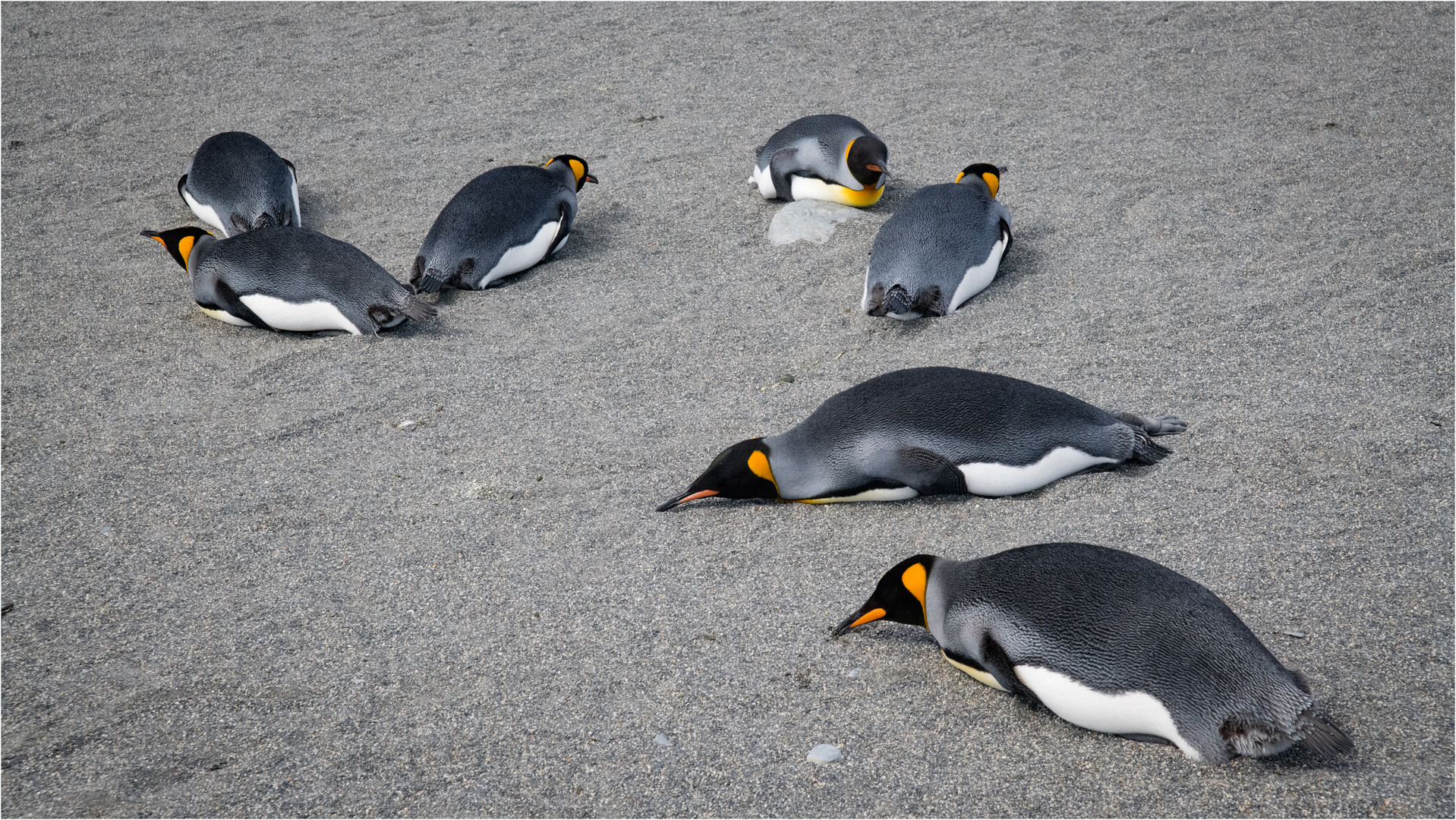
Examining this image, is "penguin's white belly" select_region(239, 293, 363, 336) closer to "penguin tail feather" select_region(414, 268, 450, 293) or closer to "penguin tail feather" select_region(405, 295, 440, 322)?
"penguin tail feather" select_region(405, 295, 440, 322)

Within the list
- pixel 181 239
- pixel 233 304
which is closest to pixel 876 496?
pixel 233 304

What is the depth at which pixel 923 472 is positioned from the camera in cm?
263

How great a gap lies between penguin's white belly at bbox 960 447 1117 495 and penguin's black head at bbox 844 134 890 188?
2.04 m

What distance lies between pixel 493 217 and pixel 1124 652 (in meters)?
3.07

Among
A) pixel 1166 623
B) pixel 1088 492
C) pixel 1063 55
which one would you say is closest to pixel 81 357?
pixel 1088 492

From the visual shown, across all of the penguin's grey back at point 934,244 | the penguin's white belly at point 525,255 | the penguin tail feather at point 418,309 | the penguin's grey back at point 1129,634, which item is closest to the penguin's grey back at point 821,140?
the penguin's grey back at point 934,244

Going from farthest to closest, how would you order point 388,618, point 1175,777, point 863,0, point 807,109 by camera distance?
point 863,0, point 807,109, point 388,618, point 1175,777

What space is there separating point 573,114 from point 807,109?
1.32 m

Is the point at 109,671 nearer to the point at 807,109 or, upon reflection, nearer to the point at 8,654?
the point at 8,654

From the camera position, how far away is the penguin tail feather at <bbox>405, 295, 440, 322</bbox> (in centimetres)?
375

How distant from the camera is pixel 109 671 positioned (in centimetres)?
222

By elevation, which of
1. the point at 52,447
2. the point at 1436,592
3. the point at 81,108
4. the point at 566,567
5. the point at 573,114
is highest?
the point at 81,108

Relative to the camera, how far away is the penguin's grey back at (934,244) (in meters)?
3.65

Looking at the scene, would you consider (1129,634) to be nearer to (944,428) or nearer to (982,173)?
(944,428)
